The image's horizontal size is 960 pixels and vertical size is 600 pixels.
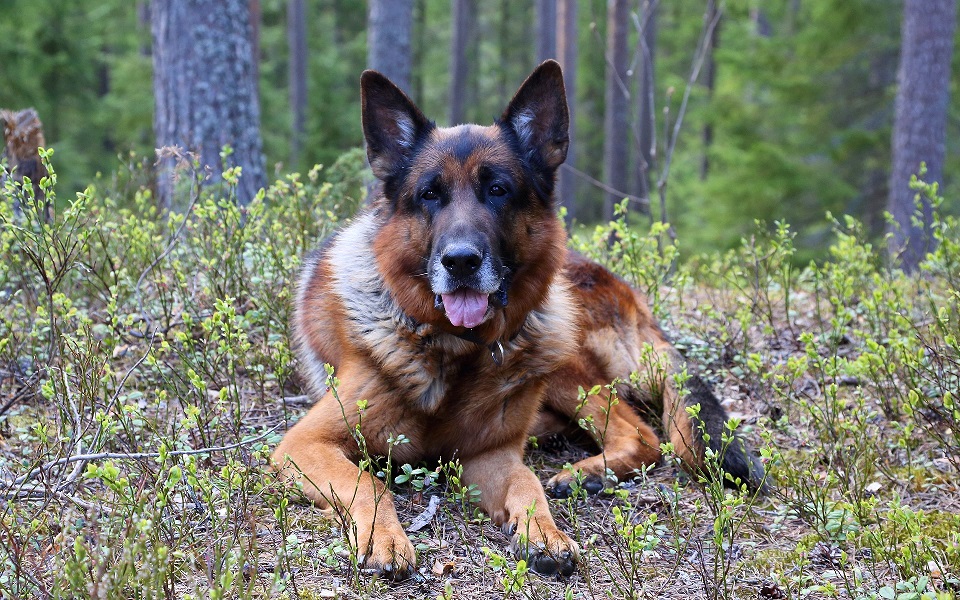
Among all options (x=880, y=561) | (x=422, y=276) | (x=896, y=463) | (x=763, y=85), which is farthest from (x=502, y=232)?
(x=763, y=85)

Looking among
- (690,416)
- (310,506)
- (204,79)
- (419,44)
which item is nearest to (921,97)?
(690,416)

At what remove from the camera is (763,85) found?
16.5 metres

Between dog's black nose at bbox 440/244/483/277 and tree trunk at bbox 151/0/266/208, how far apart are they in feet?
14.7

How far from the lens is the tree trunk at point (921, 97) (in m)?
10.5

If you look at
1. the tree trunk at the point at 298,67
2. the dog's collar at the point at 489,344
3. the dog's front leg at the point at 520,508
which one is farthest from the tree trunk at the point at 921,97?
the tree trunk at the point at 298,67

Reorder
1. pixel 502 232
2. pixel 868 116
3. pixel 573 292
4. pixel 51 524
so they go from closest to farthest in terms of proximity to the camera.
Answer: pixel 51 524
pixel 502 232
pixel 573 292
pixel 868 116

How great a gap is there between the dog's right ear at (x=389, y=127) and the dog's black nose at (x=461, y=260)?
75cm

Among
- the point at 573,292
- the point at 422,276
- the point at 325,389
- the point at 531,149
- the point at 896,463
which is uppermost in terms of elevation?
the point at 531,149

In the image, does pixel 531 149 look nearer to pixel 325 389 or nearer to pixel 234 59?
pixel 325 389

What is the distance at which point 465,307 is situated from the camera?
142 inches

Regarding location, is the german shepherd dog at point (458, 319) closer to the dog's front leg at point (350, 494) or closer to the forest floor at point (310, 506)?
the dog's front leg at point (350, 494)

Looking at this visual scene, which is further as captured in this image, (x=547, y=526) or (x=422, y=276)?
(x=422, y=276)

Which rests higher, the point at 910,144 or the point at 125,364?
the point at 910,144

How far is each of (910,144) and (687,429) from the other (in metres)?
8.87
